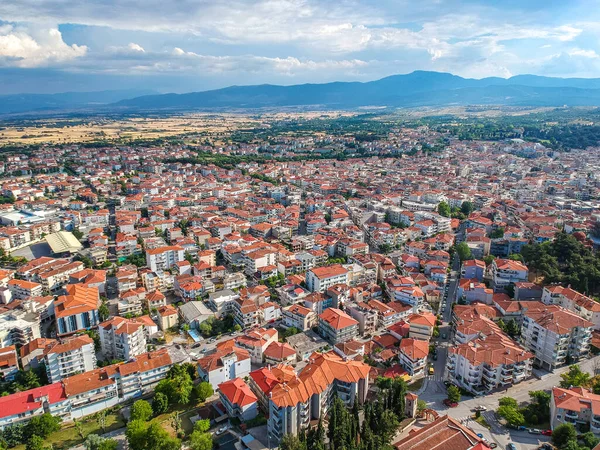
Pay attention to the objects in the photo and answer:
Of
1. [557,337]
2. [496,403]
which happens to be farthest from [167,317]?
[557,337]

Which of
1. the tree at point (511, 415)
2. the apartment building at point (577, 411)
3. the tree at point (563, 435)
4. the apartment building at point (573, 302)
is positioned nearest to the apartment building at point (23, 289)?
the tree at point (511, 415)

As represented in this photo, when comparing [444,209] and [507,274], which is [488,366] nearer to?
[507,274]

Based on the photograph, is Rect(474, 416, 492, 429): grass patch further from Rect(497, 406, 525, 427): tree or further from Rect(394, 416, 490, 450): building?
Rect(394, 416, 490, 450): building

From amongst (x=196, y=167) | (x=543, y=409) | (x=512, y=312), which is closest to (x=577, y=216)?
(x=512, y=312)

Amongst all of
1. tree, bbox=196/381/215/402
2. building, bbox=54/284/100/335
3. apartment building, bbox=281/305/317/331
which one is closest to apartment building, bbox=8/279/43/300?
building, bbox=54/284/100/335

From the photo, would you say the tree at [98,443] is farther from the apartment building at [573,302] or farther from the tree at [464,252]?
the tree at [464,252]

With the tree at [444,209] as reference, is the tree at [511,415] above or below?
below
